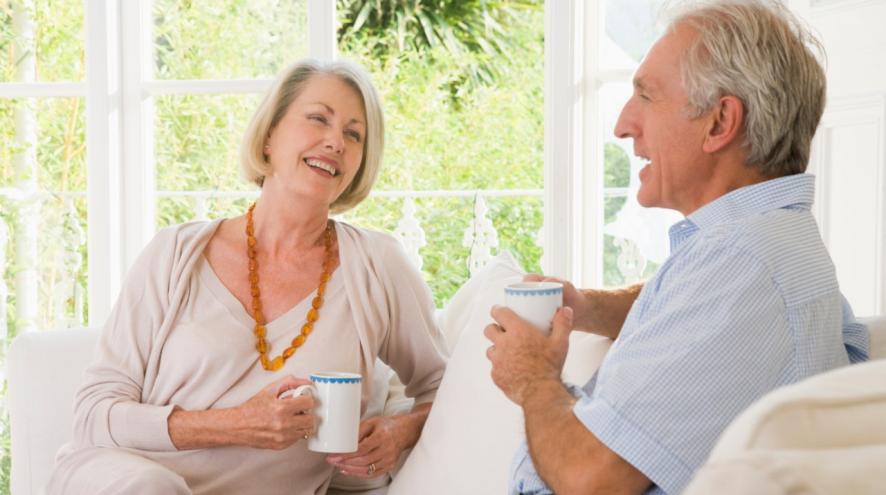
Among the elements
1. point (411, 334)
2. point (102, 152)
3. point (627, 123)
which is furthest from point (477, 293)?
point (102, 152)

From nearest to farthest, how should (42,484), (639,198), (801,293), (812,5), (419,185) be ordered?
1. (801,293)
2. (639,198)
3. (42,484)
4. (812,5)
5. (419,185)

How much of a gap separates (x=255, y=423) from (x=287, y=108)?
736 millimetres

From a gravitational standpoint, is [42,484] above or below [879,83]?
below

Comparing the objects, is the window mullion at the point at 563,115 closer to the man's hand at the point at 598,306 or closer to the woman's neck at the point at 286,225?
the woman's neck at the point at 286,225

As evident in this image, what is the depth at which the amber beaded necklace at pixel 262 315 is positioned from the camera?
212 cm

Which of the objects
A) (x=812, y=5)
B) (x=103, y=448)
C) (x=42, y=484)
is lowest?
(x=42, y=484)

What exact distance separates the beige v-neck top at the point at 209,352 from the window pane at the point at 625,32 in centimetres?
169

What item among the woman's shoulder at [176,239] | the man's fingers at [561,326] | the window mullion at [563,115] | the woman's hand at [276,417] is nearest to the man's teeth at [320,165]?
the woman's shoulder at [176,239]

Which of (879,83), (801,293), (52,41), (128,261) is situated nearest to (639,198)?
(801,293)

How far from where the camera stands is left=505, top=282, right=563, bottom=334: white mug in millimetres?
1453

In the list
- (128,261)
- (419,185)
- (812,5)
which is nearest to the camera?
(812,5)

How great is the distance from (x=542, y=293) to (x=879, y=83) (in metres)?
1.19

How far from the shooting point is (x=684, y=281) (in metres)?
1.30

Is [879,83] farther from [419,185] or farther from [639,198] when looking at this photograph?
[419,185]
